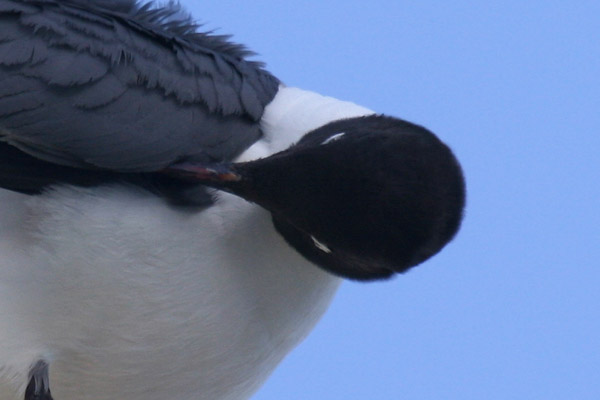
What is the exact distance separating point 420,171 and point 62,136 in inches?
18.3

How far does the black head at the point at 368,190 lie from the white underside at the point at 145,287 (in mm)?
116

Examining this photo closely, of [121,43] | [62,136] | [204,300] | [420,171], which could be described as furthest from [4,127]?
[420,171]

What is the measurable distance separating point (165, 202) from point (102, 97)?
0.18 metres

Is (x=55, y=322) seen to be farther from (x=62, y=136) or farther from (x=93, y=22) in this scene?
(x=93, y=22)

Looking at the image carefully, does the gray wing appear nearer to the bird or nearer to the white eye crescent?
the bird

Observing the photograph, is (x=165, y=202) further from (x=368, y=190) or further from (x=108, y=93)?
(x=368, y=190)

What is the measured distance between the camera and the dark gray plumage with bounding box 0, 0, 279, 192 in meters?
1.69

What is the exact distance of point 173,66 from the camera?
183 cm

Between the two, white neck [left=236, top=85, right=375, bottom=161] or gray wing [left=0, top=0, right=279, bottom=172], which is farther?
white neck [left=236, top=85, right=375, bottom=161]

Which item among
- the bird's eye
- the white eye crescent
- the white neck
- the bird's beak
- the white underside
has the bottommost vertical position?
the white underside

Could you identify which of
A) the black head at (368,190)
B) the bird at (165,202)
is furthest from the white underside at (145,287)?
the black head at (368,190)

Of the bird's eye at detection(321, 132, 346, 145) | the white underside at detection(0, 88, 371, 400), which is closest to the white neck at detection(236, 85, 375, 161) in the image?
the white underside at detection(0, 88, 371, 400)

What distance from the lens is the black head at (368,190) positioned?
1.66 m

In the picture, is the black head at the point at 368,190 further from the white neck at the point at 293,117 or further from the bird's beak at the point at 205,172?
the white neck at the point at 293,117
